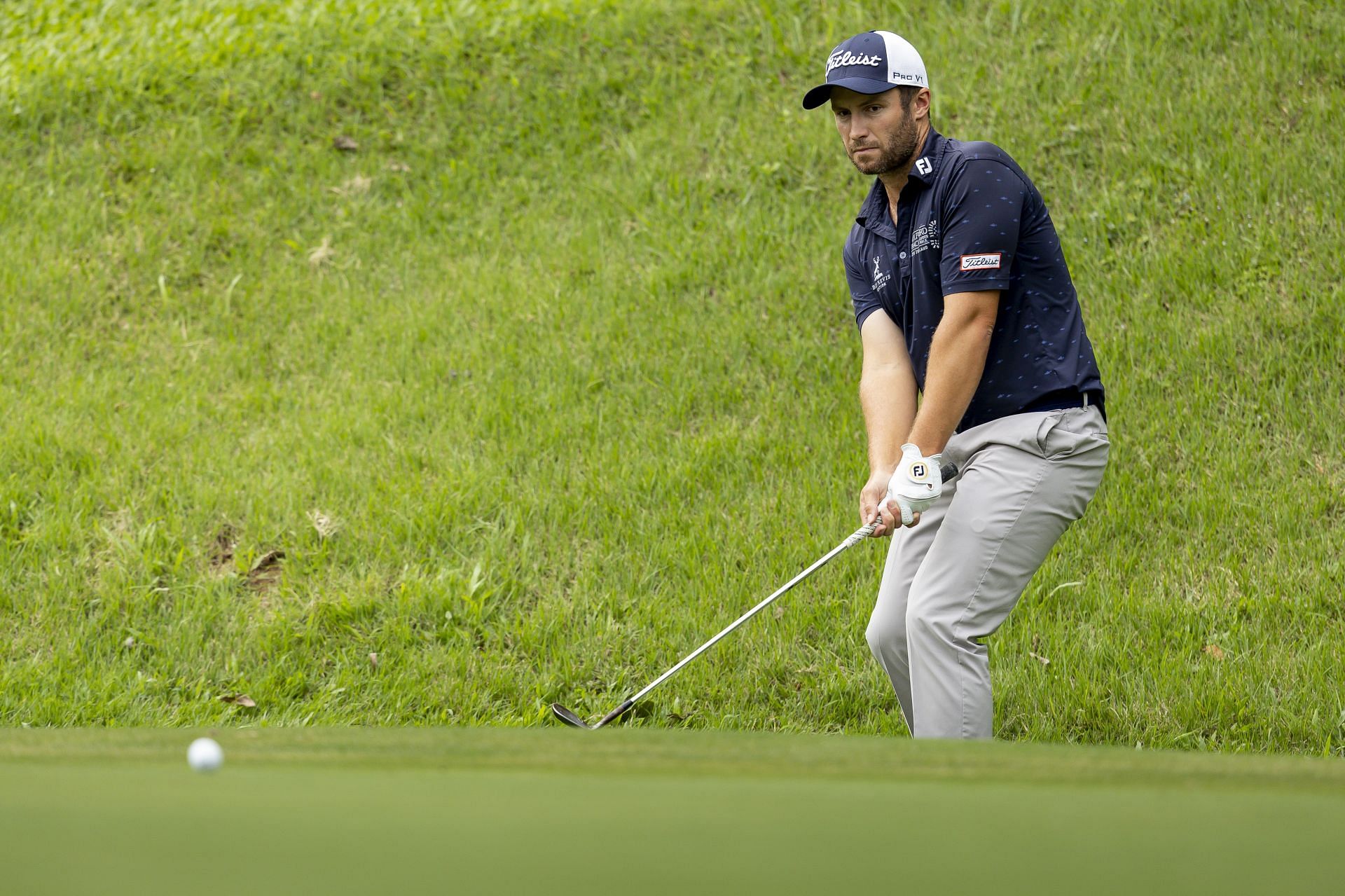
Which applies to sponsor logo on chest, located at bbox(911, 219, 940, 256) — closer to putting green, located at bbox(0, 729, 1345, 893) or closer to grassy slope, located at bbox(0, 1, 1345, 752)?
putting green, located at bbox(0, 729, 1345, 893)

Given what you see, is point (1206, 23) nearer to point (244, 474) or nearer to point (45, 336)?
point (244, 474)

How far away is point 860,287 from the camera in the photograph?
388cm

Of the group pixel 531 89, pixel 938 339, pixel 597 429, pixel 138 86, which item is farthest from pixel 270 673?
pixel 138 86

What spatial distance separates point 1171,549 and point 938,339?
2.29 m

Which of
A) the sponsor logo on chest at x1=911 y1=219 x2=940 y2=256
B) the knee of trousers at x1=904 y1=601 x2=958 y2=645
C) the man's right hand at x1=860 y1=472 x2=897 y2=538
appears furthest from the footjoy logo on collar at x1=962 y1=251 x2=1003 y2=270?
the knee of trousers at x1=904 y1=601 x2=958 y2=645

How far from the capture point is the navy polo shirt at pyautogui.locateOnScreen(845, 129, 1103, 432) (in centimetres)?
327

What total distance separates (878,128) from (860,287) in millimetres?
582

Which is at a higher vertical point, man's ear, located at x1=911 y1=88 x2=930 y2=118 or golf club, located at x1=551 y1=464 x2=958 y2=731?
man's ear, located at x1=911 y1=88 x2=930 y2=118

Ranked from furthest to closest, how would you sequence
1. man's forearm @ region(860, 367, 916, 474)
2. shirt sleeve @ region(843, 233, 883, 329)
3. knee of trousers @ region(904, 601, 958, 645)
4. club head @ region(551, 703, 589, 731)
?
club head @ region(551, 703, 589, 731) → shirt sleeve @ region(843, 233, 883, 329) → man's forearm @ region(860, 367, 916, 474) → knee of trousers @ region(904, 601, 958, 645)

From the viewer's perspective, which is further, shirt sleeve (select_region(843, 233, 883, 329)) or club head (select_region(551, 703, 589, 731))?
club head (select_region(551, 703, 589, 731))

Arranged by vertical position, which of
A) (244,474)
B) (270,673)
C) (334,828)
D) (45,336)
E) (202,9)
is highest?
(202,9)

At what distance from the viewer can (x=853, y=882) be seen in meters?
1.40

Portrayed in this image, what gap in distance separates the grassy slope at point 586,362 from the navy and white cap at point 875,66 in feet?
7.30

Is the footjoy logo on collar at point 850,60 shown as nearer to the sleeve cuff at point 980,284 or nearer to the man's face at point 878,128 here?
the man's face at point 878,128
